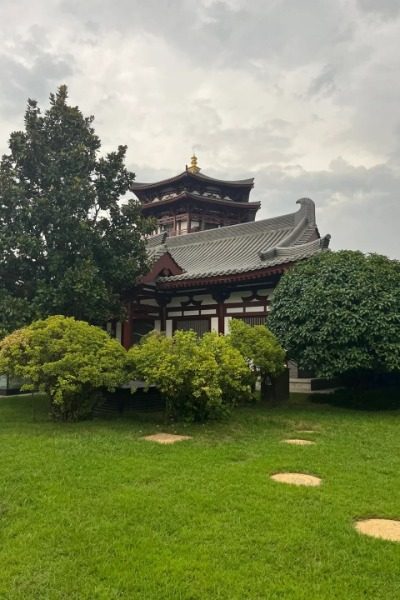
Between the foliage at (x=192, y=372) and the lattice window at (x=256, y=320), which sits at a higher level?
the lattice window at (x=256, y=320)

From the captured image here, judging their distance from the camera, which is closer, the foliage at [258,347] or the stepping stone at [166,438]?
the stepping stone at [166,438]

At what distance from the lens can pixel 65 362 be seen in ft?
25.2

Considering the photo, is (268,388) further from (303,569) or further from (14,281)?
(303,569)

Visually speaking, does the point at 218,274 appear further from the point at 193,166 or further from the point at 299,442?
the point at 193,166

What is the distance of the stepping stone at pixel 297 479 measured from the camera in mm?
4949

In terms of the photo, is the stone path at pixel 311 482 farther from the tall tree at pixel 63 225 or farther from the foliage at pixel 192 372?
the tall tree at pixel 63 225

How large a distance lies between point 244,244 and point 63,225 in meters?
8.04

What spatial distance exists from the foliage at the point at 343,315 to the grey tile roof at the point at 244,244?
9.81ft

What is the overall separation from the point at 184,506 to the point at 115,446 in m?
2.49

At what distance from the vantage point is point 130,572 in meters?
3.07

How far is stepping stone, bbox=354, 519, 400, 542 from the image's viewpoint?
3611 millimetres

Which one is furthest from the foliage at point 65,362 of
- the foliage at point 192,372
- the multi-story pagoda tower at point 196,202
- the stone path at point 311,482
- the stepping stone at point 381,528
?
the multi-story pagoda tower at point 196,202

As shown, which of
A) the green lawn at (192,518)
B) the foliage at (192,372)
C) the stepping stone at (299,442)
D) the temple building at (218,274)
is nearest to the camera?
the green lawn at (192,518)

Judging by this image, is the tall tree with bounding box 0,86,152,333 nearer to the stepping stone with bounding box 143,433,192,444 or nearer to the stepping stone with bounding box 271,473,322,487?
the stepping stone with bounding box 143,433,192,444
